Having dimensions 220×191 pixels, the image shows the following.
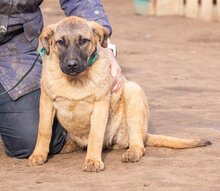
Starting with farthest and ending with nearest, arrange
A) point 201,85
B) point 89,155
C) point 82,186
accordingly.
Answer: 1. point 201,85
2. point 89,155
3. point 82,186

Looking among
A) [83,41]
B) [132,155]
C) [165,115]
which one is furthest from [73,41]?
[165,115]

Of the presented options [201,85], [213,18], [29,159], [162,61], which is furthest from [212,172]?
[213,18]

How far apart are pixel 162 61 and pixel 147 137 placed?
4.58m

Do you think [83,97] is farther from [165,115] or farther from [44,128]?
[165,115]

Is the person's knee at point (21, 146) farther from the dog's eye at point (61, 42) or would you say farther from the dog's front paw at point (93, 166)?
the dog's eye at point (61, 42)

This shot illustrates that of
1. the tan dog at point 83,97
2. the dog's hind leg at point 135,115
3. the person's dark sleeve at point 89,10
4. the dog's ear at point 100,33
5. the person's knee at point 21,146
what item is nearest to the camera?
the tan dog at point 83,97

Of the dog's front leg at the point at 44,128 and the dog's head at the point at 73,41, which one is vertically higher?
the dog's head at the point at 73,41

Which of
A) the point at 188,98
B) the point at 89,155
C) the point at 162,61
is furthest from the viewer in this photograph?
the point at 162,61

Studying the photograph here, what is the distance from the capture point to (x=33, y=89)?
6008 mm

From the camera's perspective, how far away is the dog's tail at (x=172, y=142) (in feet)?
18.8

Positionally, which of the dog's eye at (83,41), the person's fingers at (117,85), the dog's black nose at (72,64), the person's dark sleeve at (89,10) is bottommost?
the person's fingers at (117,85)

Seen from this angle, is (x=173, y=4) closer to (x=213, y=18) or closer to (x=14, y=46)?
(x=213, y=18)

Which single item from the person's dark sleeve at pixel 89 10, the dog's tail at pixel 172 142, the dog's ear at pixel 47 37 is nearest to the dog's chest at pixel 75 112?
the dog's ear at pixel 47 37

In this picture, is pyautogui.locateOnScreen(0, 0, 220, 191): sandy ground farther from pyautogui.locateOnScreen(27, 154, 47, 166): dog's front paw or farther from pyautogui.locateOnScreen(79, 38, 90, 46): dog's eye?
pyautogui.locateOnScreen(79, 38, 90, 46): dog's eye
